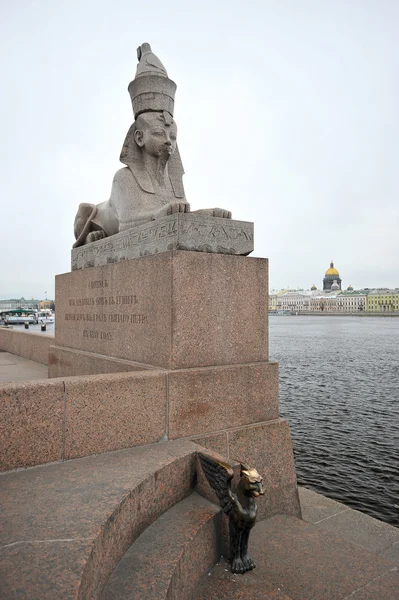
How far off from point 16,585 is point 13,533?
0.36m

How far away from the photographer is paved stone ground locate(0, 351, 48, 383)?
228 inches

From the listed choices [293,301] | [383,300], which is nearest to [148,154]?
[383,300]

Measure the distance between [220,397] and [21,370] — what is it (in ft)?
14.0

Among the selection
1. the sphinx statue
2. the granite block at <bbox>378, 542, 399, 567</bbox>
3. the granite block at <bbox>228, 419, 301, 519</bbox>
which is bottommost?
the granite block at <bbox>378, 542, 399, 567</bbox>

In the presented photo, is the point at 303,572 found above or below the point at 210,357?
below

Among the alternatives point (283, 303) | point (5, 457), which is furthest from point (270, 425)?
point (283, 303)

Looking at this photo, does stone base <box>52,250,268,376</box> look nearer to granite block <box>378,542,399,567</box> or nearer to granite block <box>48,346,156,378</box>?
granite block <box>48,346,156,378</box>

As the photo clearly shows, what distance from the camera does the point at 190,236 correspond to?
11.6ft

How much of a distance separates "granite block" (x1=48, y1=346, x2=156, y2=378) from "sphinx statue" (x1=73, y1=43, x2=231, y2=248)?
136 cm

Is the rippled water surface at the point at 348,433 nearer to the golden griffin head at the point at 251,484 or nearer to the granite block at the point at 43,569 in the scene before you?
the golden griffin head at the point at 251,484

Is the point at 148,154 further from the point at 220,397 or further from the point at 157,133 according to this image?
the point at 220,397

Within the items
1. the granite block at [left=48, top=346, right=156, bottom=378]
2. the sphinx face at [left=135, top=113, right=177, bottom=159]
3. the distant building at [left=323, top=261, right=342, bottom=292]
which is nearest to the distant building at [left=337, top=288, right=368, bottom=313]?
the distant building at [left=323, top=261, right=342, bottom=292]

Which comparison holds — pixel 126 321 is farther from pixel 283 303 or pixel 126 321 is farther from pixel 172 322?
pixel 283 303

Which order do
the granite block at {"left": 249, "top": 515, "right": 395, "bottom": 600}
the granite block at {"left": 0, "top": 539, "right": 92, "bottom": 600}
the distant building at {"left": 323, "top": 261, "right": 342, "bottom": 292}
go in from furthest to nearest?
the distant building at {"left": 323, "top": 261, "right": 342, "bottom": 292} < the granite block at {"left": 249, "top": 515, "right": 395, "bottom": 600} < the granite block at {"left": 0, "top": 539, "right": 92, "bottom": 600}
